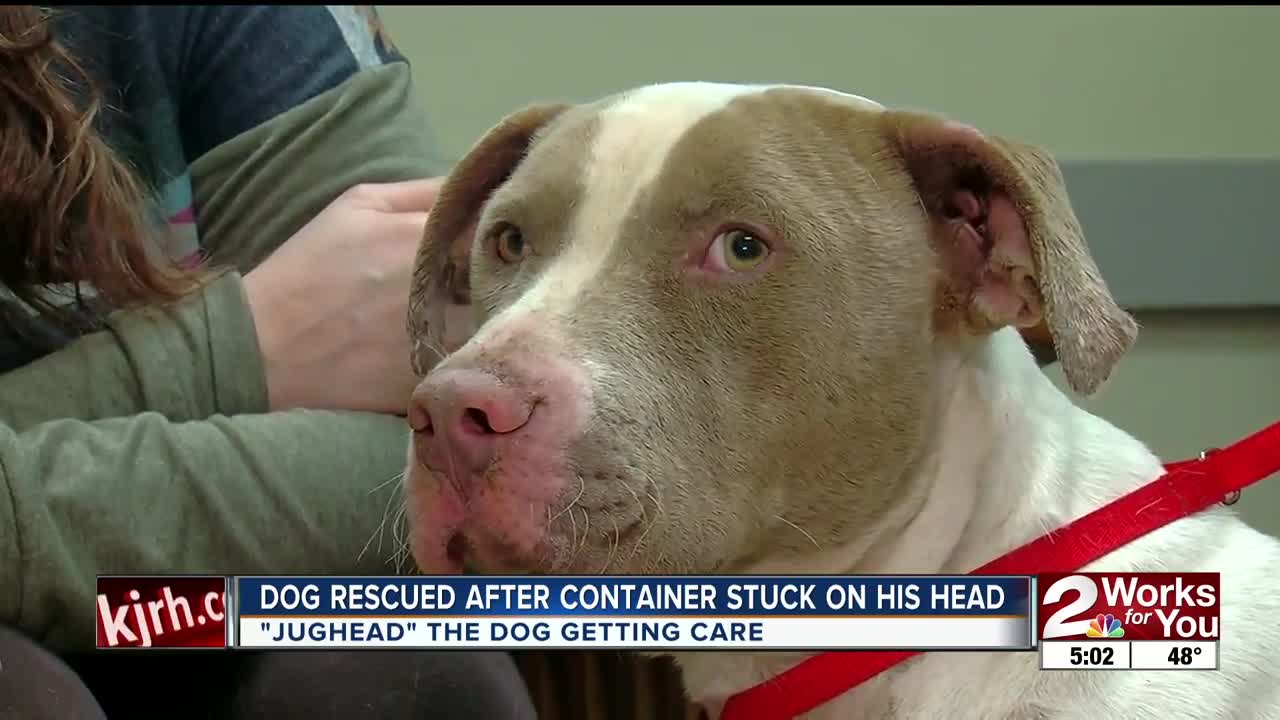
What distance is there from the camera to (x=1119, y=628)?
724 mm

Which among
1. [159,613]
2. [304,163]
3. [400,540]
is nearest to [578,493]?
[400,540]

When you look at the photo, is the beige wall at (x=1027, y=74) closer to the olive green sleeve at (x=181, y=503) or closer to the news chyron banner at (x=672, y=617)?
the news chyron banner at (x=672, y=617)

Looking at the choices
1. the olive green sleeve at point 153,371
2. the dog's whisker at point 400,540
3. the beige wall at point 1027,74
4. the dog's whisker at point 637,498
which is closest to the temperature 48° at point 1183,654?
the beige wall at point 1027,74

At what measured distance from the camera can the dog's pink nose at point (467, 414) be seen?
0.62m

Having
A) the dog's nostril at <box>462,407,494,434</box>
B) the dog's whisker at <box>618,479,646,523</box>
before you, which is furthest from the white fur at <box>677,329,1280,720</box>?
the dog's nostril at <box>462,407,494,434</box>

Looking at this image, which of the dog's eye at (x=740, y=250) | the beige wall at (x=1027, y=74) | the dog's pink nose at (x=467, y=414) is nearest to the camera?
the dog's pink nose at (x=467, y=414)

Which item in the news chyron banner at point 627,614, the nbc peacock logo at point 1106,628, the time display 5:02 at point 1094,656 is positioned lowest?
the time display 5:02 at point 1094,656

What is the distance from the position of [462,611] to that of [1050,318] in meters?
0.35

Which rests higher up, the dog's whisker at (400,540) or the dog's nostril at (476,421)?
the dog's nostril at (476,421)

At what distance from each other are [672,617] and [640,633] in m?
Result: 0.02

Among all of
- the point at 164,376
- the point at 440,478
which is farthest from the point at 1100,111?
the point at 164,376

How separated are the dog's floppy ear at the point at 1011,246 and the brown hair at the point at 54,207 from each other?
476mm

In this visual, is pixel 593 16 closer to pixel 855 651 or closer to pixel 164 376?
pixel 164 376

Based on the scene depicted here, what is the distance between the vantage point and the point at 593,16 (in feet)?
3.84
